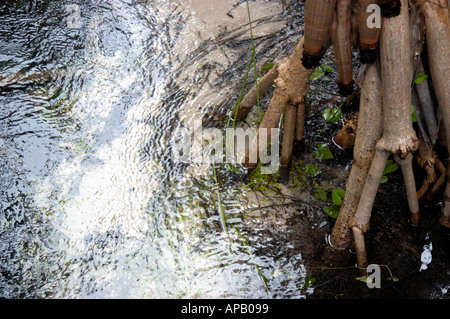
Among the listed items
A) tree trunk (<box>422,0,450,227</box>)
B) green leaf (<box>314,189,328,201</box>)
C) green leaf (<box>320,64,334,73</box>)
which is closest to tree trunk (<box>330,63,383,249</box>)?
green leaf (<box>314,189,328,201</box>)

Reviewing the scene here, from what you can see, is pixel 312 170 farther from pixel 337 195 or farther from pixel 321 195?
pixel 337 195

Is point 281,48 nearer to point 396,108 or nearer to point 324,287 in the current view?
point 396,108

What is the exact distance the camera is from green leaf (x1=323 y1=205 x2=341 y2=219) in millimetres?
3049

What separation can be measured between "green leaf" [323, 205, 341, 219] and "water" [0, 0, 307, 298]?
1.03 ft

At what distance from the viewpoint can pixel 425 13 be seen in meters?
2.58

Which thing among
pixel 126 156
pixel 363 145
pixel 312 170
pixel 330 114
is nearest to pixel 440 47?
pixel 363 145

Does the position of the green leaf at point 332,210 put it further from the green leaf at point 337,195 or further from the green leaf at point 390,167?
the green leaf at point 390,167

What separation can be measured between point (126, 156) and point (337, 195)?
159cm

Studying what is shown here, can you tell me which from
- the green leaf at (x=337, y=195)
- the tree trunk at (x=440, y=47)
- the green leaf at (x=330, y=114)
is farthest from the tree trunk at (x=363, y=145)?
the green leaf at (x=330, y=114)

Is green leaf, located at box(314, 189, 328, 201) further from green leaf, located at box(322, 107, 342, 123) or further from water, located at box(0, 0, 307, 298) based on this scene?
green leaf, located at box(322, 107, 342, 123)

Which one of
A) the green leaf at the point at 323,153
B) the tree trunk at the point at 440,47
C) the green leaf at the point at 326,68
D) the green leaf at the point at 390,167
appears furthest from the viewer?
the green leaf at the point at 326,68

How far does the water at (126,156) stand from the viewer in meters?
2.88

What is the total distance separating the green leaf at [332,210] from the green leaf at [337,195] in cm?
6

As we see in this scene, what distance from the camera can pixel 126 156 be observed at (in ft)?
11.6
